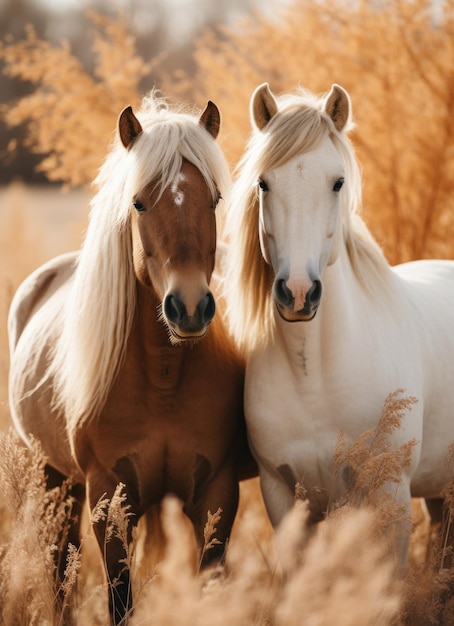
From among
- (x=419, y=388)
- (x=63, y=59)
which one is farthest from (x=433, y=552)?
(x=63, y=59)

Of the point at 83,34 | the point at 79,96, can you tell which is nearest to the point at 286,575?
the point at 79,96

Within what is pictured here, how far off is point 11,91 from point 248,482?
60.4 feet

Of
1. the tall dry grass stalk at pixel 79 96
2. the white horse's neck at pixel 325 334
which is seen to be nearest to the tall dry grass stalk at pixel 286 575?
the white horse's neck at pixel 325 334

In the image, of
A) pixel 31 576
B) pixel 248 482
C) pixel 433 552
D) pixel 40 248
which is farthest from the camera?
pixel 40 248

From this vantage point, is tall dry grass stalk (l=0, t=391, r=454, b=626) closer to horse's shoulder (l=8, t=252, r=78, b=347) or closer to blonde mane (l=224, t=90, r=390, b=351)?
blonde mane (l=224, t=90, r=390, b=351)

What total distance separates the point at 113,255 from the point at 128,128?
462mm

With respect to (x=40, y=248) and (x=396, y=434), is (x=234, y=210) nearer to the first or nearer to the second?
(x=396, y=434)

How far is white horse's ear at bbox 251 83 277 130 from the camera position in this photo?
3.02 m

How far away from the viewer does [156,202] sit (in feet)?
9.31

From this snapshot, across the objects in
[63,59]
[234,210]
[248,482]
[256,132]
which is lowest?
[248,482]

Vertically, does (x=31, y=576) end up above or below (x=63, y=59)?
below

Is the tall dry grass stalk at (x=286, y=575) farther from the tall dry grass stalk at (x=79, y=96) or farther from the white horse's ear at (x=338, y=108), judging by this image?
the tall dry grass stalk at (x=79, y=96)

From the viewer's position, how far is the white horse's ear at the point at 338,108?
2984 mm

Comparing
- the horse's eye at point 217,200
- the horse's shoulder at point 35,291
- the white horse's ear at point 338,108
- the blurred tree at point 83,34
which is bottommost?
the horse's shoulder at point 35,291
